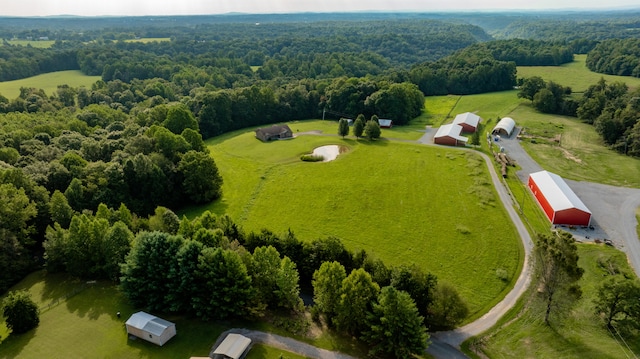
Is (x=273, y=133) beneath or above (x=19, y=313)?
beneath

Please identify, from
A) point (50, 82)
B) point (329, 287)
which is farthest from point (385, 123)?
point (50, 82)

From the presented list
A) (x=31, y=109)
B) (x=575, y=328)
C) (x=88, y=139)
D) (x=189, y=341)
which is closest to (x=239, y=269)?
(x=189, y=341)

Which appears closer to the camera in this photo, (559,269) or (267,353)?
(267,353)

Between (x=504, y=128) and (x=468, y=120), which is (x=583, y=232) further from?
(x=468, y=120)

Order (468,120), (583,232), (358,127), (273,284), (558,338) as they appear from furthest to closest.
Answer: (468,120), (358,127), (583,232), (273,284), (558,338)

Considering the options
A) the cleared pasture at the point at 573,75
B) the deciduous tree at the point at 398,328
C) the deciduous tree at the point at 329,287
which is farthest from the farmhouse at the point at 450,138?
the cleared pasture at the point at 573,75

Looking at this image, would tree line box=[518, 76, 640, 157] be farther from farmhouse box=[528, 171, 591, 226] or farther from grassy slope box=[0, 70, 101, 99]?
grassy slope box=[0, 70, 101, 99]

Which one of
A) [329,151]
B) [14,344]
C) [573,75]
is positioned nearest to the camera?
[14,344]
